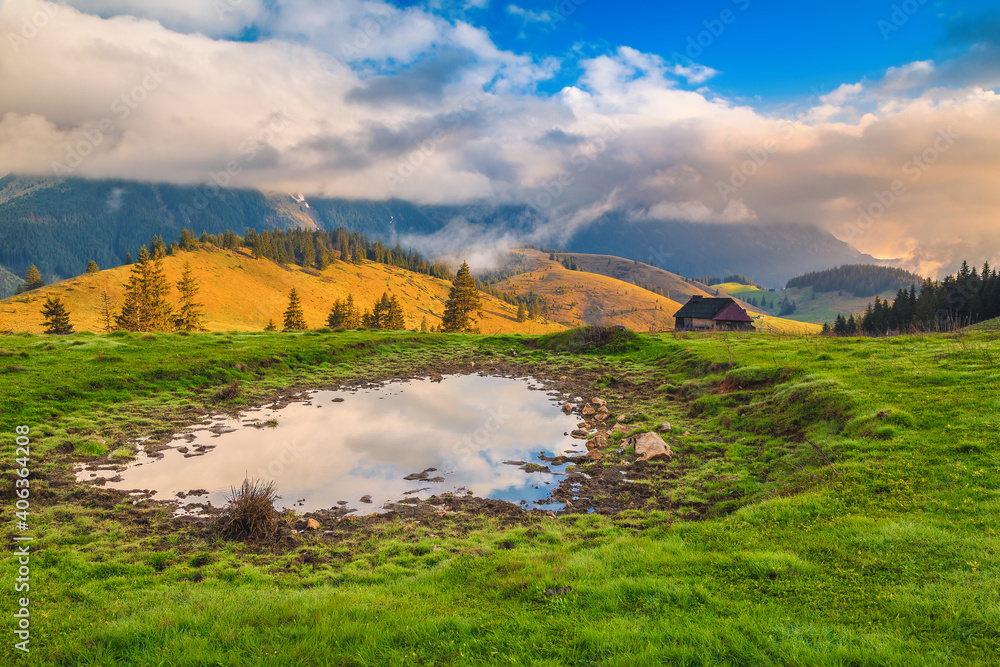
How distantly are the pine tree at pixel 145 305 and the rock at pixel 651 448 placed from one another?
94.4 m

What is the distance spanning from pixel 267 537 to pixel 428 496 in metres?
4.50

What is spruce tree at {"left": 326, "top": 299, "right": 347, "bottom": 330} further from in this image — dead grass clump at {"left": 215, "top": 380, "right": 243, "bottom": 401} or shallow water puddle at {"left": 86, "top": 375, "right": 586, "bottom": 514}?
shallow water puddle at {"left": 86, "top": 375, "right": 586, "bottom": 514}

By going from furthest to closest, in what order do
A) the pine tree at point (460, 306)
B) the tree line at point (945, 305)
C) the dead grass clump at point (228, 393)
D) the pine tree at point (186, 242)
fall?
the pine tree at point (186, 242), the pine tree at point (460, 306), the tree line at point (945, 305), the dead grass clump at point (228, 393)

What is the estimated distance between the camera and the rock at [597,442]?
17.7 m

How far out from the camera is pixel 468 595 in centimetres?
780

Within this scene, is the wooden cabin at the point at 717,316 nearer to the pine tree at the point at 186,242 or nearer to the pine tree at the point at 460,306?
the pine tree at the point at 460,306

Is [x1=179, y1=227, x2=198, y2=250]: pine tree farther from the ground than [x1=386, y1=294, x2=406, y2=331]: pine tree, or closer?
farther from the ground

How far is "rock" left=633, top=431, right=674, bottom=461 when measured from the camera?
15828 millimetres

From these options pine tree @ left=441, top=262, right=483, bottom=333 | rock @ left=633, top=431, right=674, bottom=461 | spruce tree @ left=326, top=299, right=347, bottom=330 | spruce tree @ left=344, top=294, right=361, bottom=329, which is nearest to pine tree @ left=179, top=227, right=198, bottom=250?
spruce tree @ left=344, top=294, right=361, bottom=329

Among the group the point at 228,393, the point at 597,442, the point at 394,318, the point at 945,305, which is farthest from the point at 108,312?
the point at 945,305

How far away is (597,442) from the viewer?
17828 millimetres

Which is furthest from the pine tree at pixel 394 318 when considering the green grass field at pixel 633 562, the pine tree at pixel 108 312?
the green grass field at pixel 633 562

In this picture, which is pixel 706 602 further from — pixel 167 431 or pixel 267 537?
pixel 167 431

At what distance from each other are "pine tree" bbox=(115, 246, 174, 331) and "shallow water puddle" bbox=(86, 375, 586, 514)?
78.3 metres
